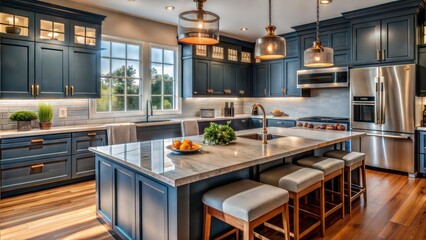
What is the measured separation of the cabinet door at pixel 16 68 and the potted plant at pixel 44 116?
0.70ft

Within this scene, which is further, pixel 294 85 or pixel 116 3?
pixel 294 85

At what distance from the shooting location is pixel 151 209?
2025 mm

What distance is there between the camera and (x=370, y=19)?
4.73 m

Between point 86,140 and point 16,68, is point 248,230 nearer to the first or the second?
point 86,140

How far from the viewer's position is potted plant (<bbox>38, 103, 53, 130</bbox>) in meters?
3.91

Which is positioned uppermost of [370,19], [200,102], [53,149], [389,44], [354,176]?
[370,19]

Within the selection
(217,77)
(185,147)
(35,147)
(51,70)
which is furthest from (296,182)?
(217,77)

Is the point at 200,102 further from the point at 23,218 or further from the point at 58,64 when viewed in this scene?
the point at 23,218

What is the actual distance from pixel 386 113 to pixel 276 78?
8.37ft

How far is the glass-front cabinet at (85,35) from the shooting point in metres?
4.22

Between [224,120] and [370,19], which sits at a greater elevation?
[370,19]

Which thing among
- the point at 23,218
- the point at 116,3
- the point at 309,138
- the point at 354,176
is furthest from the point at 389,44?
the point at 23,218

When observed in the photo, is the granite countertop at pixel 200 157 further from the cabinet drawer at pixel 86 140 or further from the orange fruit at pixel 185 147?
the cabinet drawer at pixel 86 140

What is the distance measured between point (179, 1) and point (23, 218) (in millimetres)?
3438
